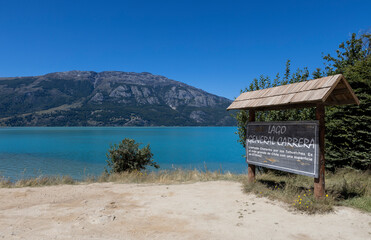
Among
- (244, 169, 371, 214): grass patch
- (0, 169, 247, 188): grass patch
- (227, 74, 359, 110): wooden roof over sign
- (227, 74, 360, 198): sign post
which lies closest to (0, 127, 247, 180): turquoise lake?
(0, 169, 247, 188): grass patch

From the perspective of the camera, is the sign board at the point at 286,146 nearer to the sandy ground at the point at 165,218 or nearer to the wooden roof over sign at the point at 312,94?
the wooden roof over sign at the point at 312,94

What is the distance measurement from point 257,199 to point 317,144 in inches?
94.8

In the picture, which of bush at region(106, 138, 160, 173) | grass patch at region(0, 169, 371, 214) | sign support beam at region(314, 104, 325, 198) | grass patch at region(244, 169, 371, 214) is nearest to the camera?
grass patch at region(244, 169, 371, 214)

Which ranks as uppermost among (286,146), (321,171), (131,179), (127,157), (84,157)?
(286,146)

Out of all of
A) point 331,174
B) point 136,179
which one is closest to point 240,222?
point 136,179

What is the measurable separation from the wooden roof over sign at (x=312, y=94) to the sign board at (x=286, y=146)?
0.75 meters

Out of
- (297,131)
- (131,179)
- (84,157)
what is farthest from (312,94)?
(84,157)

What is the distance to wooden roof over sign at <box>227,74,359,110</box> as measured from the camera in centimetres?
645

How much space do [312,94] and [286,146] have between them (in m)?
1.88

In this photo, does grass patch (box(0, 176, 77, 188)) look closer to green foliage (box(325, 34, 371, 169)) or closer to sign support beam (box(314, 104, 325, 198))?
sign support beam (box(314, 104, 325, 198))

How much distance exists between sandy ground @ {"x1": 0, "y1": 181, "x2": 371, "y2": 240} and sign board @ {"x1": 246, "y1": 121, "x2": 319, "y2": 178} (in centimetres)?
124

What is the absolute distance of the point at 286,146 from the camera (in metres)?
7.79

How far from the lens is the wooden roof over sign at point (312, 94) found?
6449 mm

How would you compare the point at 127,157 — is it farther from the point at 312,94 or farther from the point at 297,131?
the point at 312,94
